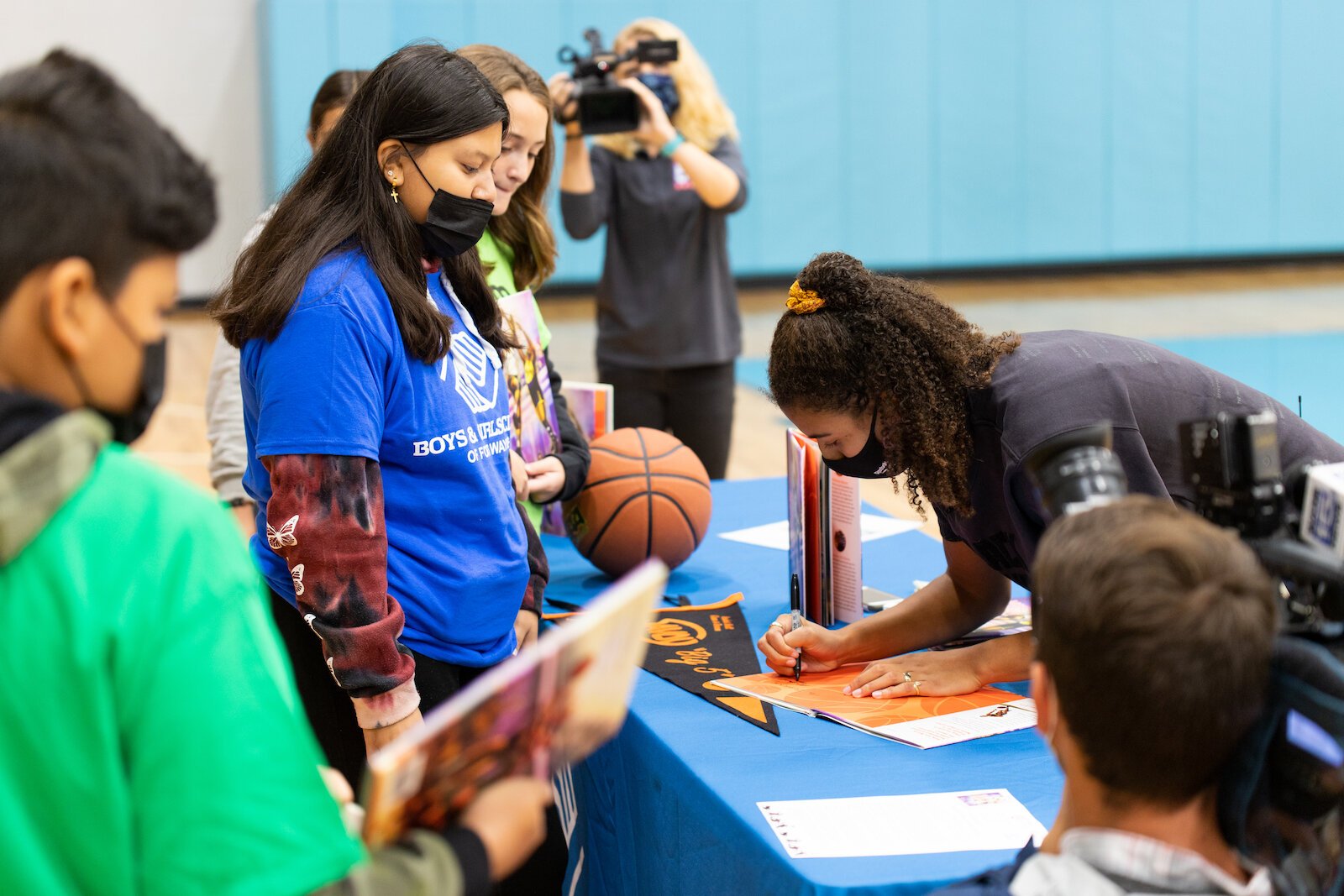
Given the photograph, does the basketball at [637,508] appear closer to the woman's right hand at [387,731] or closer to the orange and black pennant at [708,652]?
the orange and black pennant at [708,652]

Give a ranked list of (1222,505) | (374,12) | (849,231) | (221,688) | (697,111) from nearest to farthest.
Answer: (221,688) → (1222,505) → (697,111) → (374,12) → (849,231)

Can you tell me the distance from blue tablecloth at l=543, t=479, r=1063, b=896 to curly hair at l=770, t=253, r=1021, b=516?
0.39 meters

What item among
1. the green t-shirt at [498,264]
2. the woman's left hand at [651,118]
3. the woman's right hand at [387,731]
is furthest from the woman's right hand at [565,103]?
the woman's right hand at [387,731]

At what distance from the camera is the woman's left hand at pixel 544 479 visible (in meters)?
2.39

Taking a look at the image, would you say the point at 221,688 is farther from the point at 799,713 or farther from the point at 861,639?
the point at 861,639

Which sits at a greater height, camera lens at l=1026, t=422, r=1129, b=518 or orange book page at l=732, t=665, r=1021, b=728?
camera lens at l=1026, t=422, r=1129, b=518

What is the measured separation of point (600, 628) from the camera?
2.95ft

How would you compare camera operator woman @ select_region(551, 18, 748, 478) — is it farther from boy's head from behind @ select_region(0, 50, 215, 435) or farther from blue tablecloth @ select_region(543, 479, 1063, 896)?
boy's head from behind @ select_region(0, 50, 215, 435)

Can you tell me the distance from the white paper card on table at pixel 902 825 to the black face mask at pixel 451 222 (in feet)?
2.76

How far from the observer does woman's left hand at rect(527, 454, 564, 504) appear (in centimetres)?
239

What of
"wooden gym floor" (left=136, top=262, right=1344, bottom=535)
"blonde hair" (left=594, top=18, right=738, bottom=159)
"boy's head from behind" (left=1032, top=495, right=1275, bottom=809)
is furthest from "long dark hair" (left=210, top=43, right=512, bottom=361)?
"wooden gym floor" (left=136, top=262, right=1344, bottom=535)

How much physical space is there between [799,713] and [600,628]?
1.01 m

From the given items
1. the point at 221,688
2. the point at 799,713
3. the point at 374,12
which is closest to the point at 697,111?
the point at 799,713

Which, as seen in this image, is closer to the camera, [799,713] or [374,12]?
[799,713]
